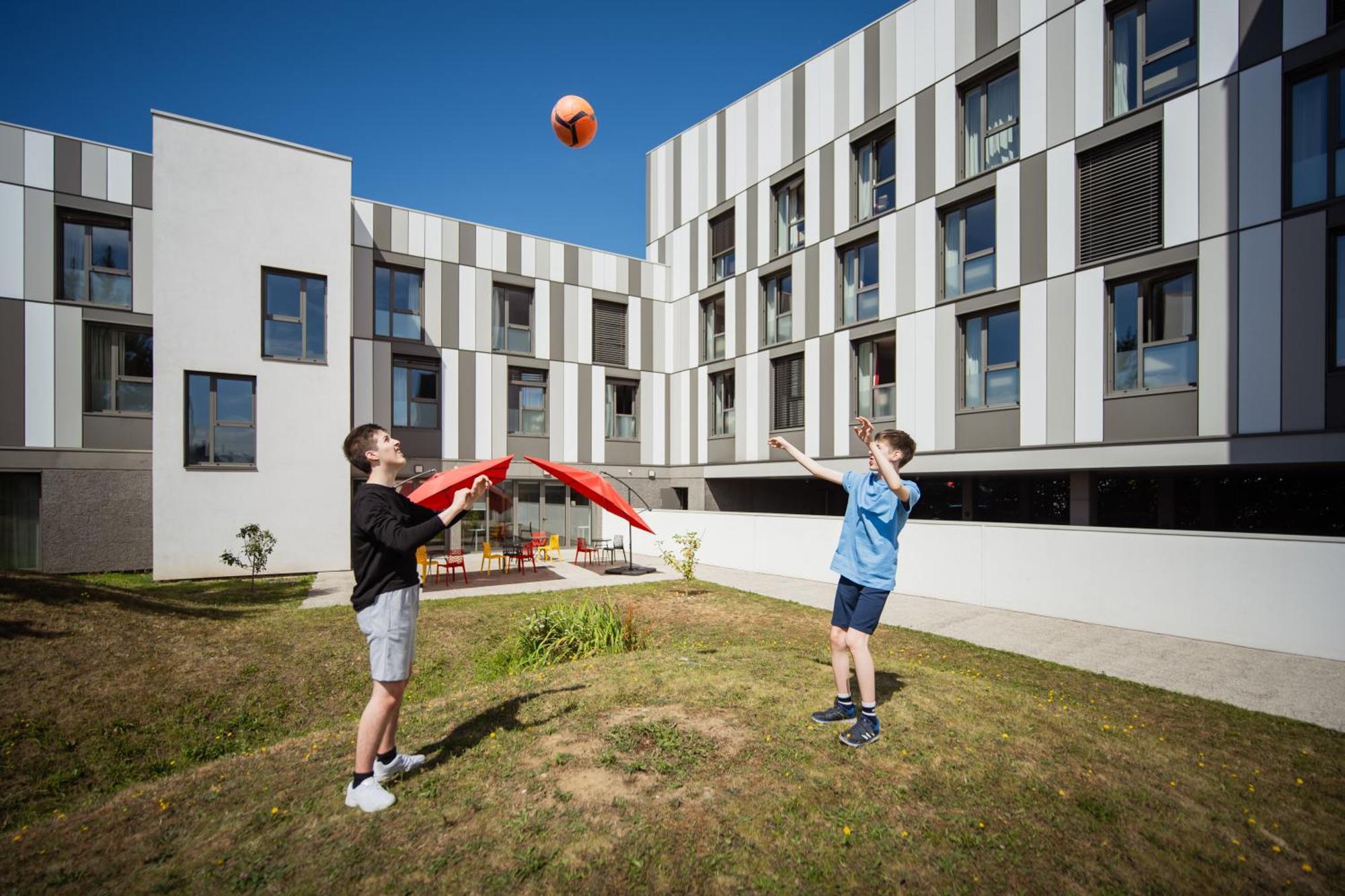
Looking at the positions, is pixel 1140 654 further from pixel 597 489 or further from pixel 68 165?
pixel 68 165

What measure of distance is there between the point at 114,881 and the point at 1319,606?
10.6 meters

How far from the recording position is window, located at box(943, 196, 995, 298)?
13398 millimetres

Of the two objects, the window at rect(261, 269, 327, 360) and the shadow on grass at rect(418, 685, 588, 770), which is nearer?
the shadow on grass at rect(418, 685, 588, 770)

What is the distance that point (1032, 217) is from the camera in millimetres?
12516

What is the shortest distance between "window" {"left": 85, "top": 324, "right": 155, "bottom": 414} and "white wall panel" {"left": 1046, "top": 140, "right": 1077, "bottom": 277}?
67.1ft

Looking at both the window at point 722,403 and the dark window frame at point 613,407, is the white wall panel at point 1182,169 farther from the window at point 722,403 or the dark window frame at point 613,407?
the dark window frame at point 613,407

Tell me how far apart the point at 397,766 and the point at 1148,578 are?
30.3 feet

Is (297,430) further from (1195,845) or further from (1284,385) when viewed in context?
(1284,385)

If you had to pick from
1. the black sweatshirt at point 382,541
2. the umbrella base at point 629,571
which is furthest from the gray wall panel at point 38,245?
the black sweatshirt at point 382,541

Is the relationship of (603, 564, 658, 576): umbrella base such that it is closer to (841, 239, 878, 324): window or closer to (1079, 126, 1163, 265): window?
(841, 239, 878, 324): window

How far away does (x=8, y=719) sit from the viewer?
481 cm

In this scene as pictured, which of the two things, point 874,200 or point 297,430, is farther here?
point 874,200

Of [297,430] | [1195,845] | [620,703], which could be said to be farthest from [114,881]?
[297,430]

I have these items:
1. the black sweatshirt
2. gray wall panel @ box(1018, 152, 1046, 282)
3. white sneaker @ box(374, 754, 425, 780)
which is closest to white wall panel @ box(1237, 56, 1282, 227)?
gray wall panel @ box(1018, 152, 1046, 282)
